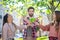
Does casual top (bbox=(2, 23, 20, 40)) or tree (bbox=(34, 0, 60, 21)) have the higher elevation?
tree (bbox=(34, 0, 60, 21))

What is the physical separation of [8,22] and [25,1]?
0.98ft

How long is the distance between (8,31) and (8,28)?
0.11 ft

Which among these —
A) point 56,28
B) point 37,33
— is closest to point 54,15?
point 56,28

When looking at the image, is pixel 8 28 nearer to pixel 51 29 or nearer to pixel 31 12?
pixel 31 12

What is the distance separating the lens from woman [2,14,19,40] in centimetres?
150

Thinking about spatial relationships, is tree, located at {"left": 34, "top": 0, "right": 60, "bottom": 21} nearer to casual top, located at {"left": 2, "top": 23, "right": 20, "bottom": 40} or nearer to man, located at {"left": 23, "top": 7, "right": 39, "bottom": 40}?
man, located at {"left": 23, "top": 7, "right": 39, "bottom": 40}

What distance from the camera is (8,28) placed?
1.52m

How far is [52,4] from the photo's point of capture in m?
1.52

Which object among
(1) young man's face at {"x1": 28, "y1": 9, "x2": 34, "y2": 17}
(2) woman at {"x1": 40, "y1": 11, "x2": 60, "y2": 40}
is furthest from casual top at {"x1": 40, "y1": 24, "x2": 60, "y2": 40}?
(1) young man's face at {"x1": 28, "y1": 9, "x2": 34, "y2": 17}

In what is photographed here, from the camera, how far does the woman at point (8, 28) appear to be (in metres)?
1.50

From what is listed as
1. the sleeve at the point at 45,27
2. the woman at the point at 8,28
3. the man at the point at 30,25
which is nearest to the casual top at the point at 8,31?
the woman at the point at 8,28

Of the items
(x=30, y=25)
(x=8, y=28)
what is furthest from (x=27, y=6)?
(x=8, y=28)

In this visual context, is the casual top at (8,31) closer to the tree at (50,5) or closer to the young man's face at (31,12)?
the young man's face at (31,12)

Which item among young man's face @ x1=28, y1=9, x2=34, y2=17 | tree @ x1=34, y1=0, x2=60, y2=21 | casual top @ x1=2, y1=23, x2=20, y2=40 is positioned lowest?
casual top @ x1=2, y1=23, x2=20, y2=40
